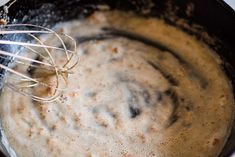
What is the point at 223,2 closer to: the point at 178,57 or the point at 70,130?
the point at 178,57

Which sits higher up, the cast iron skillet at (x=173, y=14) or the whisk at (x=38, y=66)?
the cast iron skillet at (x=173, y=14)

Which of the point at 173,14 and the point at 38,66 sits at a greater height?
the point at 173,14

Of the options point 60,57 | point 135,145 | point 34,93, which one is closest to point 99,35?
point 60,57

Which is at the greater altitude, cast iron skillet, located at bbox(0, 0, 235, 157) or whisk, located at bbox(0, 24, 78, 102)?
cast iron skillet, located at bbox(0, 0, 235, 157)
